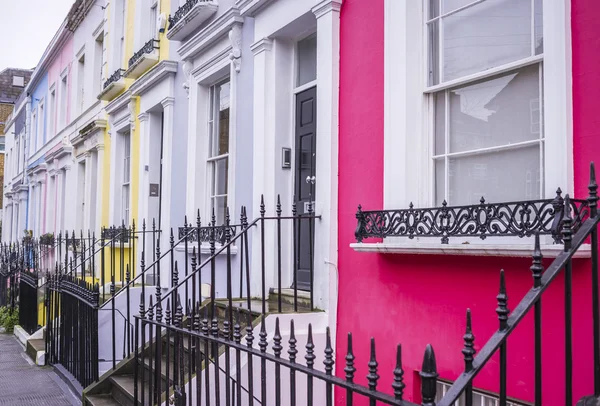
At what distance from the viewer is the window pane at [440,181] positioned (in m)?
4.19

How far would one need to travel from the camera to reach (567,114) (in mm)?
3240

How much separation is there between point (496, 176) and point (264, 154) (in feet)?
8.91

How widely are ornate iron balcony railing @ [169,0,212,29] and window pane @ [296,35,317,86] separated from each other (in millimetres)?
1835

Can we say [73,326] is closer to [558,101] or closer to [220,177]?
[220,177]

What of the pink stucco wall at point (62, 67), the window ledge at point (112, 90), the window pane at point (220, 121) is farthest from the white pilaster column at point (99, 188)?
the window pane at point (220, 121)

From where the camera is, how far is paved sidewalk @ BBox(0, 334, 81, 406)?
6.67 m

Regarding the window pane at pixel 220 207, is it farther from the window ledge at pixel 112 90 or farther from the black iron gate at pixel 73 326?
the window ledge at pixel 112 90

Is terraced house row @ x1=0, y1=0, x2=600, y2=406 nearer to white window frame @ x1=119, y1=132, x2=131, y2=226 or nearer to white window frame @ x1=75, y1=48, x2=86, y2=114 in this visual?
white window frame @ x1=119, y1=132, x2=131, y2=226

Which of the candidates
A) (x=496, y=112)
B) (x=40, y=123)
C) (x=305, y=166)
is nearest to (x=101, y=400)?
(x=305, y=166)

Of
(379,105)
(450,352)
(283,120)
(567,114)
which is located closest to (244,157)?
(283,120)

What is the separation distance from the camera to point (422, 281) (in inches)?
160

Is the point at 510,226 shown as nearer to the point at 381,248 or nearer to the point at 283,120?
the point at 381,248

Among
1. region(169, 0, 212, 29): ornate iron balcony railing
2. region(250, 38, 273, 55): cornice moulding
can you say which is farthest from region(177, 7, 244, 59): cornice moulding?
region(250, 38, 273, 55): cornice moulding

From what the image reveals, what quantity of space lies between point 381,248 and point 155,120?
619cm
